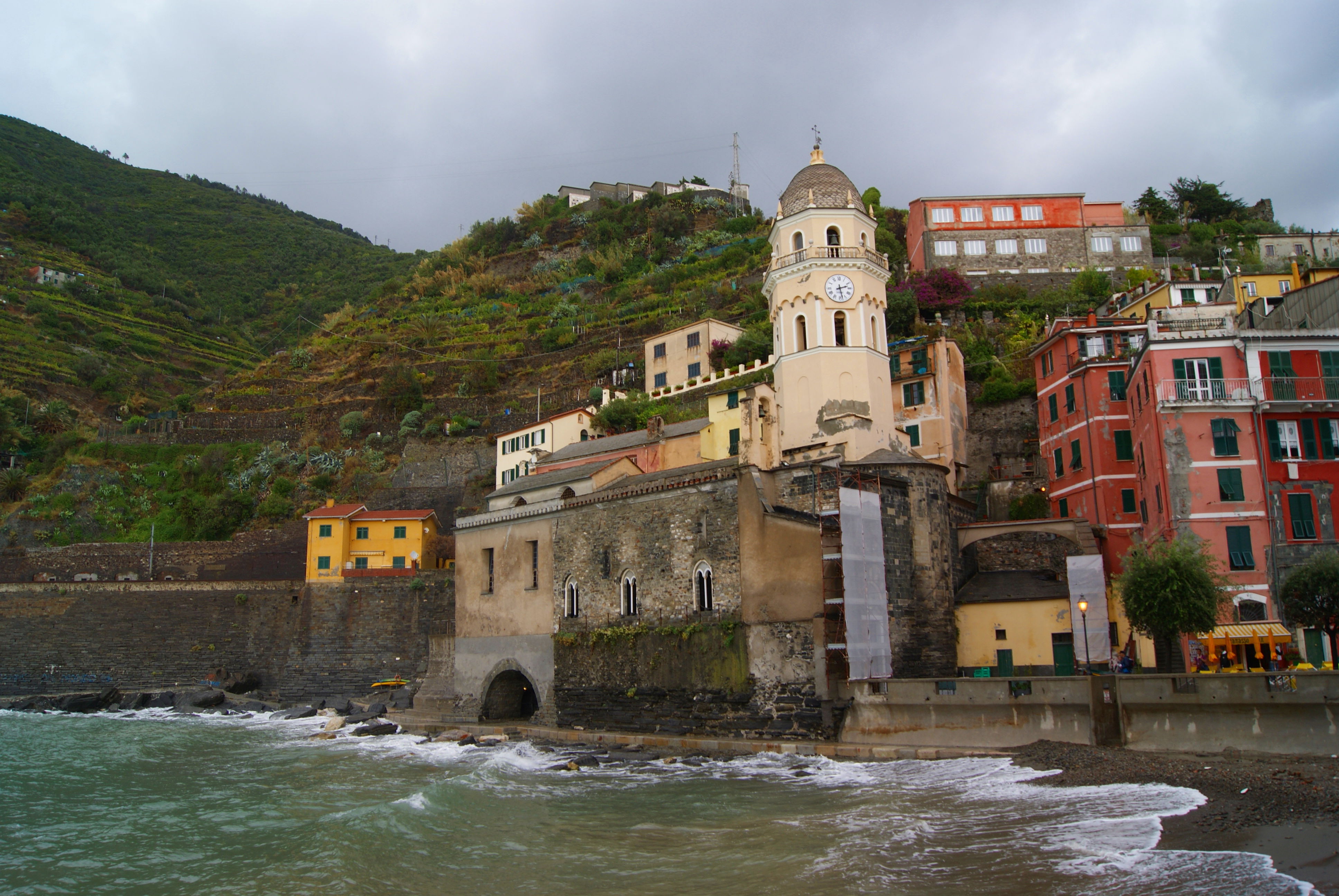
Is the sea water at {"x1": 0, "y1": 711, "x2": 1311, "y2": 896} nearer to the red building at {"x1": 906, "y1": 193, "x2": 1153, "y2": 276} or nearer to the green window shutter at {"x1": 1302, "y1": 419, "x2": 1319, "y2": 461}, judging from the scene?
the green window shutter at {"x1": 1302, "y1": 419, "x2": 1319, "y2": 461}

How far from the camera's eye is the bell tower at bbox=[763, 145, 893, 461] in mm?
27172

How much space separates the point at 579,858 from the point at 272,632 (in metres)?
31.9

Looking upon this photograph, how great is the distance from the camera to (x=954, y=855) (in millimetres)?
12102

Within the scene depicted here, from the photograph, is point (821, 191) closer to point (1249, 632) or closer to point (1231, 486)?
point (1231, 486)

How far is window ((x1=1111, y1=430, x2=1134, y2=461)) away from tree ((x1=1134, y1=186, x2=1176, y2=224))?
29300 millimetres

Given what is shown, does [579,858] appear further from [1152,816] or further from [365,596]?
[365,596]

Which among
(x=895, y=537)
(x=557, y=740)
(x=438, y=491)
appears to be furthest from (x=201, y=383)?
(x=895, y=537)

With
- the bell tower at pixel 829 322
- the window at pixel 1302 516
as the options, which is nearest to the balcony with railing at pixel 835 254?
the bell tower at pixel 829 322

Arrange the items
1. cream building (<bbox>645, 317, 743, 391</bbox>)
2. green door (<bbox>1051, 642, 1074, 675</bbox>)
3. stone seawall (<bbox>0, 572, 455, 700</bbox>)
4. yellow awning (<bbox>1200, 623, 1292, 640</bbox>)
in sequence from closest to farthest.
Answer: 1. yellow awning (<bbox>1200, 623, 1292, 640</bbox>)
2. green door (<bbox>1051, 642, 1074, 675</bbox>)
3. stone seawall (<bbox>0, 572, 455, 700</bbox>)
4. cream building (<bbox>645, 317, 743, 391</bbox>)

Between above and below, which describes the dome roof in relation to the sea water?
above

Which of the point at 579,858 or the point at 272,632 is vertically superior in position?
the point at 272,632

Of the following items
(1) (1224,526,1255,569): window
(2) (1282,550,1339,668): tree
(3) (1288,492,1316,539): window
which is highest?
(3) (1288,492,1316,539): window

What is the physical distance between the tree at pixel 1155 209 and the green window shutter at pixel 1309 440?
107ft

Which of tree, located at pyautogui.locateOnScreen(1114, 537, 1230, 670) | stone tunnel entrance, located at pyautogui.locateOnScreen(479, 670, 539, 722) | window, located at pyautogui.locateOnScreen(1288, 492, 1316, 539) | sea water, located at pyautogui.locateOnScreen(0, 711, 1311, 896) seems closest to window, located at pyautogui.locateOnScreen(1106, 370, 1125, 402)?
window, located at pyautogui.locateOnScreen(1288, 492, 1316, 539)
